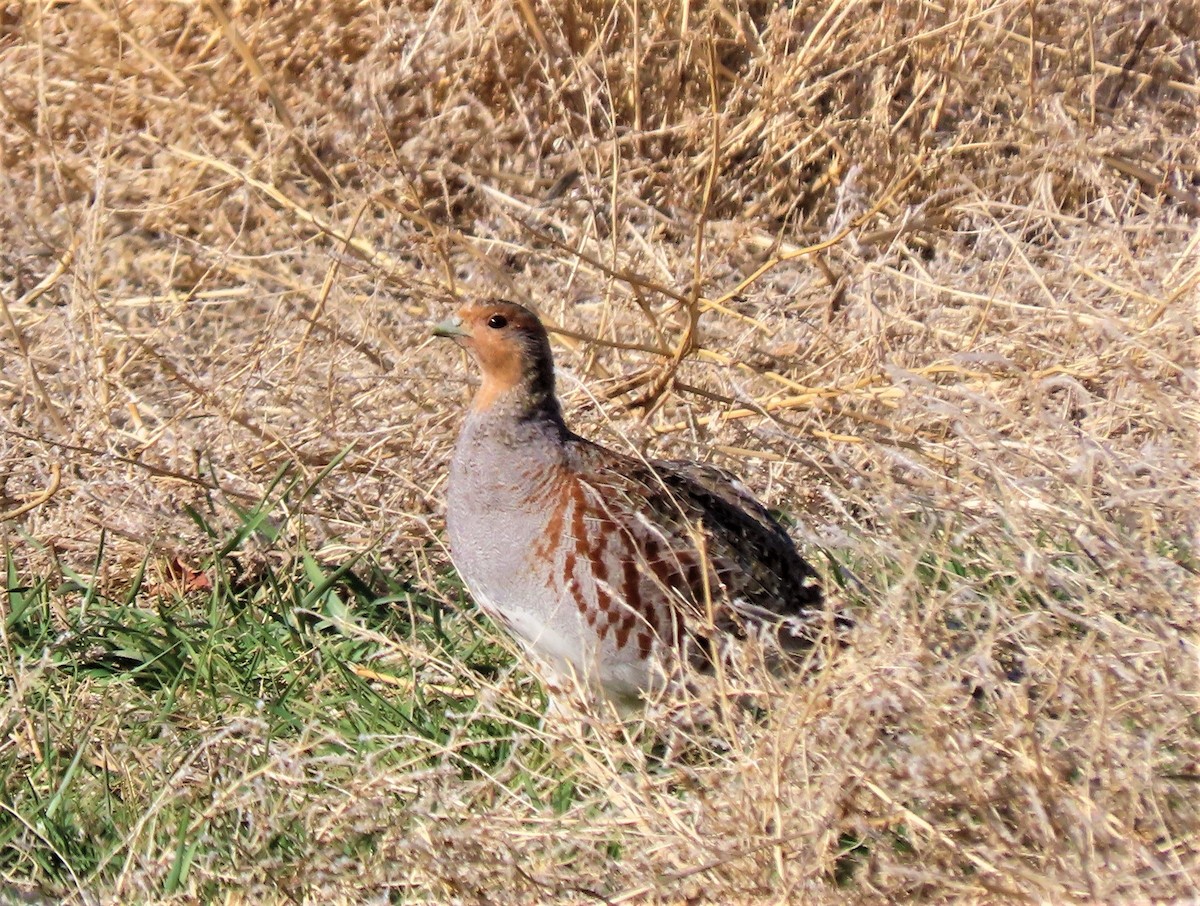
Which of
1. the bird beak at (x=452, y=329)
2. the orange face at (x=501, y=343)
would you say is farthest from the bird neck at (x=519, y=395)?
the bird beak at (x=452, y=329)

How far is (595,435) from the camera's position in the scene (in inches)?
178

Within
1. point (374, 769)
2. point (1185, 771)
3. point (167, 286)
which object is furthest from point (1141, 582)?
point (167, 286)

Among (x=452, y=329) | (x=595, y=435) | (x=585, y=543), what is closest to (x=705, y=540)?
(x=585, y=543)

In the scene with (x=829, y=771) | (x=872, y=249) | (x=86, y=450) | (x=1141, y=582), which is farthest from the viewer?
(x=872, y=249)

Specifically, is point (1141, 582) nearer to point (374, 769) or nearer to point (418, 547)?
point (374, 769)

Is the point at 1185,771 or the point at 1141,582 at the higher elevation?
the point at 1141,582

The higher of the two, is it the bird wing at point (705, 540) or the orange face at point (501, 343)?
the orange face at point (501, 343)

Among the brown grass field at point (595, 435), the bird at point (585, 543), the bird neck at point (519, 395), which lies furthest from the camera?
the bird neck at point (519, 395)

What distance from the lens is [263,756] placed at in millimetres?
3127

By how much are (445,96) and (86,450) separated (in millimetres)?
2330

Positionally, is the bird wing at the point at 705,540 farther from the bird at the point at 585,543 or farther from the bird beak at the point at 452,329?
the bird beak at the point at 452,329

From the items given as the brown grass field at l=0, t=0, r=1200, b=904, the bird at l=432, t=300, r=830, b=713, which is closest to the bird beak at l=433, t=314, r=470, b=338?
the bird at l=432, t=300, r=830, b=713

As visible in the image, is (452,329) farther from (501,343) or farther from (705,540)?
(705,540)

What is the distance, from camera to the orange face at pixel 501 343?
3654mm
